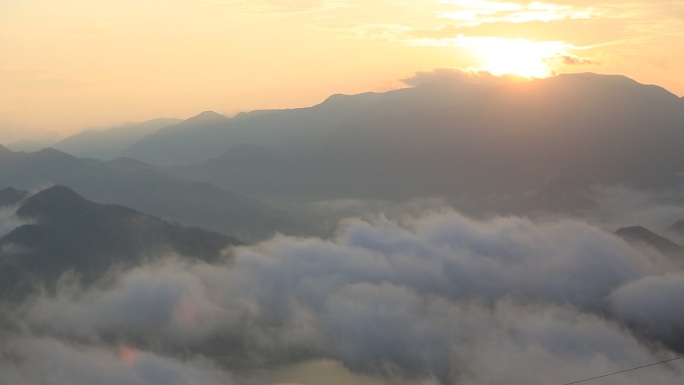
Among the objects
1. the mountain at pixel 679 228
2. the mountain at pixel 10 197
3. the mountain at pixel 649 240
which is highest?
the mountain at pixel 10 197

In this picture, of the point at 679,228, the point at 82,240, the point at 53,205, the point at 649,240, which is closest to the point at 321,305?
the point at 82,240

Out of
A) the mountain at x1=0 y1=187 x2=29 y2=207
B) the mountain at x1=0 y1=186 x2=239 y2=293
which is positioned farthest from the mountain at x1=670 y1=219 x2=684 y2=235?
the mountain at x1=0 y1=187 x2=29 y2=207

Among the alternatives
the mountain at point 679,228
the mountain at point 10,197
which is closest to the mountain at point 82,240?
the mountain at point 10,197

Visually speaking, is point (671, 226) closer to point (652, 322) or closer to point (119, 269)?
point (652, 322)

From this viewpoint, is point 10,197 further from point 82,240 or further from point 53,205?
point 82,240

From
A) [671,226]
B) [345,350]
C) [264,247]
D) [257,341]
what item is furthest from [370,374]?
[671,226]

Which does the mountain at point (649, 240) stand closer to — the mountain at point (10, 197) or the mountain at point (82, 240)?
the mountain at point (82, 240)

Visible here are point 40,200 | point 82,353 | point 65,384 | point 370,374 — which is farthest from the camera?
point 40,200
